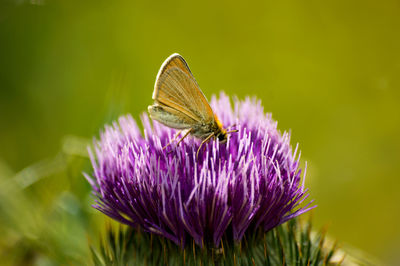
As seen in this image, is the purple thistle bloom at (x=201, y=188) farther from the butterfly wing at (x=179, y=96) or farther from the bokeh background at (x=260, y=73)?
the bokeh background at (x=260, y=73)

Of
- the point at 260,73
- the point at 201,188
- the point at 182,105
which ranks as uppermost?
the point at 260,73

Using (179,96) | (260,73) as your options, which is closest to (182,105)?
(179,96)

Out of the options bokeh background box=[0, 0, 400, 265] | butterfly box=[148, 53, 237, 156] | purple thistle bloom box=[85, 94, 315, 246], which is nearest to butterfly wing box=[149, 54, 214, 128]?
butterfly box=[148, 53, 237, 156]

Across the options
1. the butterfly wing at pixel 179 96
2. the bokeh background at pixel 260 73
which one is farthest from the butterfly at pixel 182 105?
the bokeh background at pixel 260 73

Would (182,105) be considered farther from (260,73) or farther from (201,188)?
(260,73)

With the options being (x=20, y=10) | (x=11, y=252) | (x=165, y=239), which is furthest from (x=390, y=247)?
(x=20, y=10)

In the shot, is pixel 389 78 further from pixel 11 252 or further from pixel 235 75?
pixel 11 252
